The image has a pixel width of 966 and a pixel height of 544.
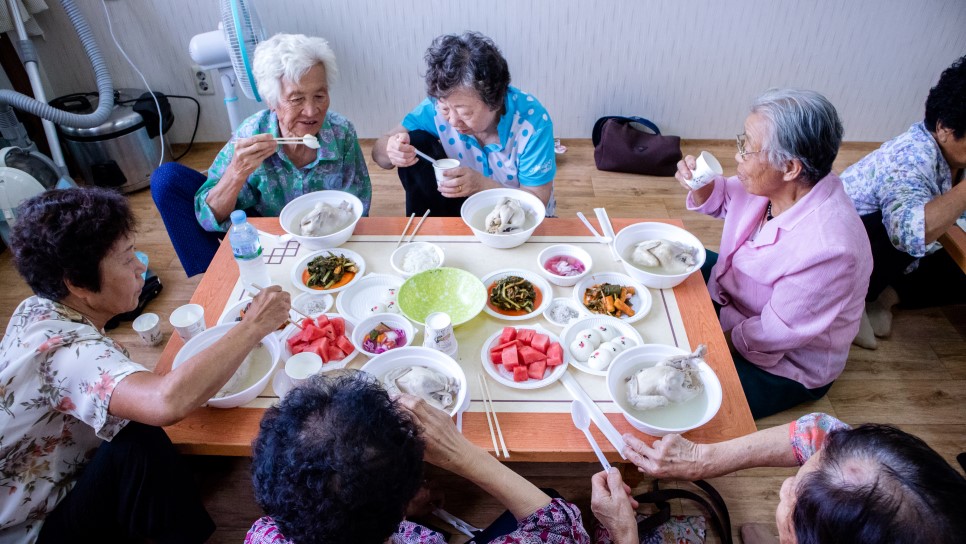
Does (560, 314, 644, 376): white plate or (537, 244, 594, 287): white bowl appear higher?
(537, 244, 594, 287): white bowl

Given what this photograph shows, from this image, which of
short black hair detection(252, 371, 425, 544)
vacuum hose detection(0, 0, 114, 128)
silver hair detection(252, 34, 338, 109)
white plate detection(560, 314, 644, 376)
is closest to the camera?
short black hair detection(252, 371, 425, 544)

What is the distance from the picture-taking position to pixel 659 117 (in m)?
3.94

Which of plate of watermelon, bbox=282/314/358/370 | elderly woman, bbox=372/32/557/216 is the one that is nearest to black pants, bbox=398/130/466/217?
elderly woman, bbox=372/32/557/216

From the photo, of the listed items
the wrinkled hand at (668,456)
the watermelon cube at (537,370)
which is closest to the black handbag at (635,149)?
the watermelon cube at (537,370)

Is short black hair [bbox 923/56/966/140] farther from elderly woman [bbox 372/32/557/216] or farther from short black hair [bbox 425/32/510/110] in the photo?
short black hair [bbox 425/32/510/110]

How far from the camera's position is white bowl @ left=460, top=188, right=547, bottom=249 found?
6.31 feet

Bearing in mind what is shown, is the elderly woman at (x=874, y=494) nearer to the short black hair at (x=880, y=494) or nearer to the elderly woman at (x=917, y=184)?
the short black hair at (x=880, y=494)

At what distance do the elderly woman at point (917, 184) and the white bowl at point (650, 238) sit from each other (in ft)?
2.49

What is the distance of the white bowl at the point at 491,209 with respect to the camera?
1924mm

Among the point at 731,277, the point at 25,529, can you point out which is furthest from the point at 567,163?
the point at 25,529

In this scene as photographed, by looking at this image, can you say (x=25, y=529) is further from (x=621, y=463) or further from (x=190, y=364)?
(x=621, y=463)

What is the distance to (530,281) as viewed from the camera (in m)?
1.81

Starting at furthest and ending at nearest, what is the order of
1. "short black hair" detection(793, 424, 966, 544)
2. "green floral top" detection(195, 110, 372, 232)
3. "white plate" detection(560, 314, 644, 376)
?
"green floral top" detection(195, 110, 372, 232) → "white plate" detection(560, 314, 644, 376) → "short black hair" detection(793, 424, 966, 544)

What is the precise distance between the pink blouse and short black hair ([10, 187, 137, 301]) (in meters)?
1.83
